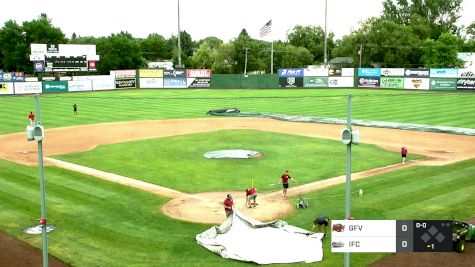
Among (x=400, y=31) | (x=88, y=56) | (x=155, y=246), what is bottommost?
(x=155, y=246)

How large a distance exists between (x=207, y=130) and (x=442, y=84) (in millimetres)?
43619

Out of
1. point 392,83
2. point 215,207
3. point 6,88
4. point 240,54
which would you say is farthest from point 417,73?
point 215,207

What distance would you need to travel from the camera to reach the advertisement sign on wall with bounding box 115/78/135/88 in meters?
79.8

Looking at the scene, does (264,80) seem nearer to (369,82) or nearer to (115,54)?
(369,82)

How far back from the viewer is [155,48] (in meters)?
146

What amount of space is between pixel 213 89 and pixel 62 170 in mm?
55874

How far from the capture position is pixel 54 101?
6303cm

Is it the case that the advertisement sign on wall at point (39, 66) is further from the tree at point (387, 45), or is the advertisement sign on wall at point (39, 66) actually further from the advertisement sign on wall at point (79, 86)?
the tree at point (387, 45)

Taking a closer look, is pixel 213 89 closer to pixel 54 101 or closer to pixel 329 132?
pixel 54 101

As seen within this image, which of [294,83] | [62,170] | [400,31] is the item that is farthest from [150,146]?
[400,31]

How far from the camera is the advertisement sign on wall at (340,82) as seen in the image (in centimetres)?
7975

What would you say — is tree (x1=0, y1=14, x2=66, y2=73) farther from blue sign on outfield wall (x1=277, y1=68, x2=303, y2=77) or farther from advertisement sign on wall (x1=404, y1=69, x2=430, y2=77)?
advertisement sign on wall (x1=404, y1=69, x2=430, y2=77)

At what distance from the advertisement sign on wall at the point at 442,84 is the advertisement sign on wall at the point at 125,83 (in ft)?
146

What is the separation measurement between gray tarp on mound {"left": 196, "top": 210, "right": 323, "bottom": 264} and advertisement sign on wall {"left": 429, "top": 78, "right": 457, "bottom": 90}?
197 ft
